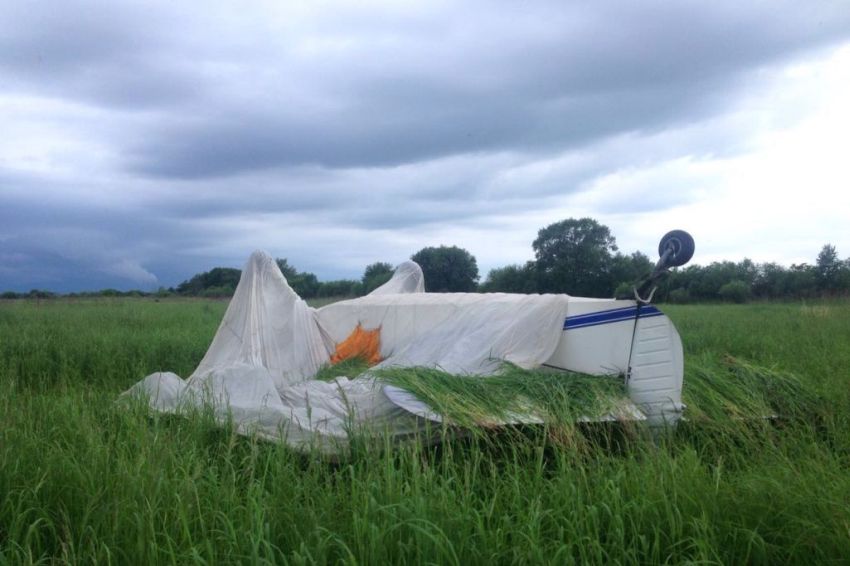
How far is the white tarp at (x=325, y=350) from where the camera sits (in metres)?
4.52

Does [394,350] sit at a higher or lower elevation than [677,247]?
lower

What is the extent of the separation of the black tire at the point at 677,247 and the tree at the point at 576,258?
6539 millimetres

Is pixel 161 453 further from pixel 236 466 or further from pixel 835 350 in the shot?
pixel 835 350

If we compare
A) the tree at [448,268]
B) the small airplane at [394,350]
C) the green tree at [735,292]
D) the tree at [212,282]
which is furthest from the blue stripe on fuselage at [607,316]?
the tree at [212,282]

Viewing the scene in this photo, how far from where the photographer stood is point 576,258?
1198 cm

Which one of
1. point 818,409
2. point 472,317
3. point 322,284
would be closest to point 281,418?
point 472,317

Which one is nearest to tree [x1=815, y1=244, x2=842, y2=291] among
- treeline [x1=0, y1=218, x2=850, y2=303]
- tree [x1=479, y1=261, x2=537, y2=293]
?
treeline [x1=0, y1=218, x2=850, y2=303]

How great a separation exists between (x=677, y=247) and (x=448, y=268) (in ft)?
35.2

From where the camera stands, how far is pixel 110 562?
249 centimetres

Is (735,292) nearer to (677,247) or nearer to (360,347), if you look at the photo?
(360,347)

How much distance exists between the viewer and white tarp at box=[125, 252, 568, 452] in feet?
14.8

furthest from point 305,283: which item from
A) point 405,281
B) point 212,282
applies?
point 405,281

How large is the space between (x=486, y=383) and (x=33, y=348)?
19.9 feet

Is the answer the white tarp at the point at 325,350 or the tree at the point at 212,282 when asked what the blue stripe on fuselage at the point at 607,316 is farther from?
the tree at the point at 212,282
